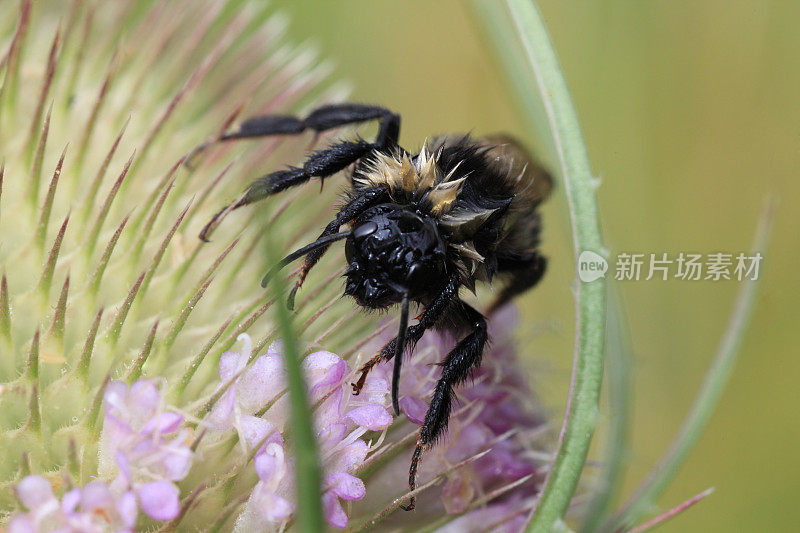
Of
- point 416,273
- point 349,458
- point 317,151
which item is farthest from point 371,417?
point 317,151

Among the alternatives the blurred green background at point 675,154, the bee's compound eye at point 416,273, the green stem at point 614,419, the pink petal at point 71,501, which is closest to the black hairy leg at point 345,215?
the bee's compound eye at point 416,273

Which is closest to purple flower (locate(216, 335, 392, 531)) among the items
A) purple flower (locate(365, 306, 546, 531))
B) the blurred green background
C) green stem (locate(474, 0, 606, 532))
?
purple flower (locate(365, 306, 546, 531))

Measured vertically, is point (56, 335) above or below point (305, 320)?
above

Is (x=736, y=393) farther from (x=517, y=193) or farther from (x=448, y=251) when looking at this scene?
(x=448, y=251)

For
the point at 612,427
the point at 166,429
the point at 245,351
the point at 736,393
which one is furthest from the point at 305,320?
the point at 736,393

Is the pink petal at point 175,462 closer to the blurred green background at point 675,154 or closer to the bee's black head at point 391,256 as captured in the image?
the bee's black head at point 391,256
